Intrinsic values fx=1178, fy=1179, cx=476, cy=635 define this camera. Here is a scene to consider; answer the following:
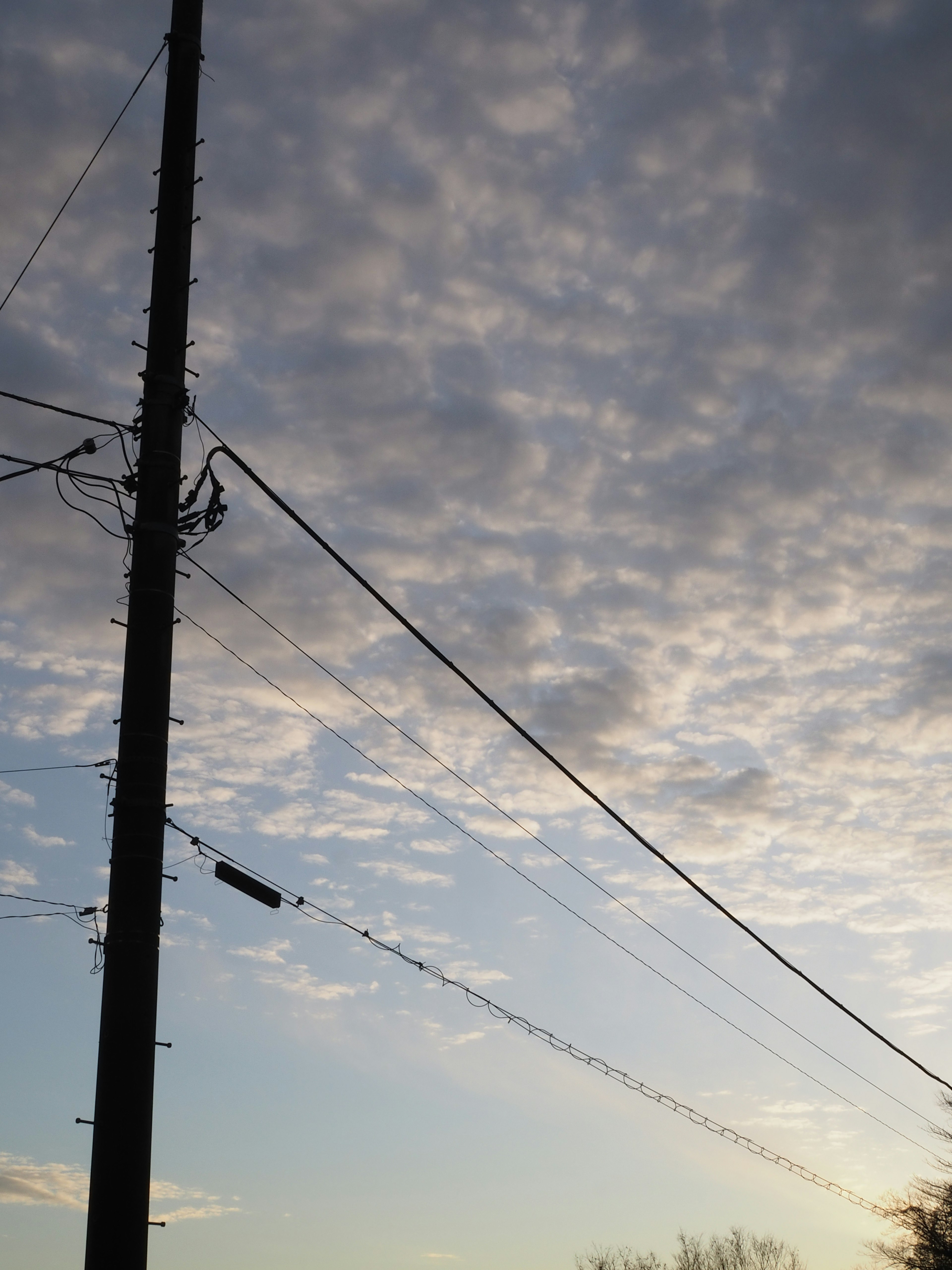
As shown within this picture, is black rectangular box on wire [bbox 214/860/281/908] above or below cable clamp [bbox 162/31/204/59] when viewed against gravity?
below

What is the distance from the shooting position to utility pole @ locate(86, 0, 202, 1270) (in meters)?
6.98

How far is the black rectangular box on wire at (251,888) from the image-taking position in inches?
385

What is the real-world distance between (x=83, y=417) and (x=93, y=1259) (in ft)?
20.9

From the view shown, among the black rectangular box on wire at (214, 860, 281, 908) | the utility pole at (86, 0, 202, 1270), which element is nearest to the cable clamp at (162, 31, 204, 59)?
the utility pole at (86, 0, 202, 1270)

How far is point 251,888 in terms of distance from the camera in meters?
9.82

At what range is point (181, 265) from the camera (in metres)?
9.41

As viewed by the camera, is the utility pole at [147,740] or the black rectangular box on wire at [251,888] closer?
the utility pole at [147,740]

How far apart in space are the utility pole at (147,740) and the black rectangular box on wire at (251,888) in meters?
1.99

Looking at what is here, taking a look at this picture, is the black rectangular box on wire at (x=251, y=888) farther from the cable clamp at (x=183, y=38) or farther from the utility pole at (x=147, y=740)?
the cable clamp at (x=183, y=38)

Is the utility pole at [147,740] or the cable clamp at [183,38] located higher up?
the cable clamp at [183,38]

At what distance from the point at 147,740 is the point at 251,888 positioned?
2.27 meters

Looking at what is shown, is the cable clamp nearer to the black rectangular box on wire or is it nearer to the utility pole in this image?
the utility pole

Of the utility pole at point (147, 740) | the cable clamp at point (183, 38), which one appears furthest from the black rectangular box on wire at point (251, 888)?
the cable clamp at point (183, 38)

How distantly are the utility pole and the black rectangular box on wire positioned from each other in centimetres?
199
